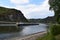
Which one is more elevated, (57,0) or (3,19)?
(57,0)

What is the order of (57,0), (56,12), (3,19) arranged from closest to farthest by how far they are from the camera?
(57,0) < (56,12) < (3,19)

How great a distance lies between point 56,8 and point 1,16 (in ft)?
512

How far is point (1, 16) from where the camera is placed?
19075cm

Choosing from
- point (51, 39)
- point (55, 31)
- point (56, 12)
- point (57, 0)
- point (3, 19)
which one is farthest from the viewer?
point (3, 19)

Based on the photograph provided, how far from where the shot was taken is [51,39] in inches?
710

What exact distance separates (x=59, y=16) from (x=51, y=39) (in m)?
21.2

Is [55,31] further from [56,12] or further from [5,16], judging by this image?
[5,16]

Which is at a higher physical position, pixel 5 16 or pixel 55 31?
pixel 55 31

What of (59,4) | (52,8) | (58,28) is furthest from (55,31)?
(52,8)

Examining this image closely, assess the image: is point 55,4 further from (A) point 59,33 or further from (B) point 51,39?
(B) point 51,39

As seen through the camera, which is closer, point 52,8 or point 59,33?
point 59,33

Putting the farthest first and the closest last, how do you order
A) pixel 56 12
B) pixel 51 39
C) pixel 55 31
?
pixel 56 12, pixel 55 31, pixel 51 39

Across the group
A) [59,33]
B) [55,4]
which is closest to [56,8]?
[55,4]

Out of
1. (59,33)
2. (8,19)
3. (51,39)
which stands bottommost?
(8,19)
